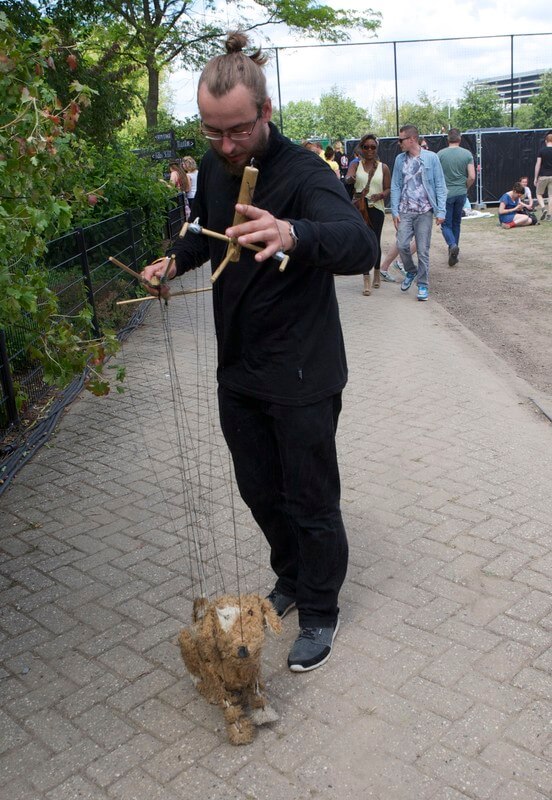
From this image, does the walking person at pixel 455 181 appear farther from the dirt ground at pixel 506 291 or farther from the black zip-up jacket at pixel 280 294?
the black zip-up jacket at pixel 280 294

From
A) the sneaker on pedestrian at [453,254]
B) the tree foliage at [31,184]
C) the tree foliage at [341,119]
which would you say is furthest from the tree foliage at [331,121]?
the tree foliage at [31,184]

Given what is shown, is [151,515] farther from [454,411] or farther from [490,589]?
[454,411]

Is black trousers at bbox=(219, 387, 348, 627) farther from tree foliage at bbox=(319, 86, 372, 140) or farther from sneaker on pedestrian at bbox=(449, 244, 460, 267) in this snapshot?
tree foliage at bbox=(319, 86, 372, 140)

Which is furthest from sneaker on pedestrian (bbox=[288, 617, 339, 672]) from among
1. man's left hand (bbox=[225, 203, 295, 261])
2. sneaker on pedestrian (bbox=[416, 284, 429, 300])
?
sneaker on pedestrian (bbox=[416, 284, 429, 300])

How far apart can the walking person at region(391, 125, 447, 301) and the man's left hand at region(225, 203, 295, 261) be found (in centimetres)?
838

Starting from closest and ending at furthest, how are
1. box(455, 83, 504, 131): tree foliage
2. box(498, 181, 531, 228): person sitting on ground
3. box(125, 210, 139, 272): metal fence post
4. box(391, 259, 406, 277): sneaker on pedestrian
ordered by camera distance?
box(125, 210, 139, 272): metal fence post → box(391, 259, 406, 277): sneaker on pedestrian → box(498, 181, 531, 228): person sitting on ground → box(455, 83, 504, 131): tree foliage

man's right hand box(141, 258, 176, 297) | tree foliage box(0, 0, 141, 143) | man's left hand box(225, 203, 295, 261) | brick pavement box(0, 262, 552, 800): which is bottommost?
brick pavement box(0, 262, 552, 800)

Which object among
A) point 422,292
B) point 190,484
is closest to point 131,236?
point 422,292

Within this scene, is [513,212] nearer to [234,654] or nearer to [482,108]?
[234,654]

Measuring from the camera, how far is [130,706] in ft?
10.2

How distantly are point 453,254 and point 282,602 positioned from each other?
11.3 meters

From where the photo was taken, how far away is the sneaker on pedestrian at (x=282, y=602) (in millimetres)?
3607

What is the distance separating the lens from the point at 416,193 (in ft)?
33.9

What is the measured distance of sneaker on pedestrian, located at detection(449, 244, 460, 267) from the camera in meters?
13.8
